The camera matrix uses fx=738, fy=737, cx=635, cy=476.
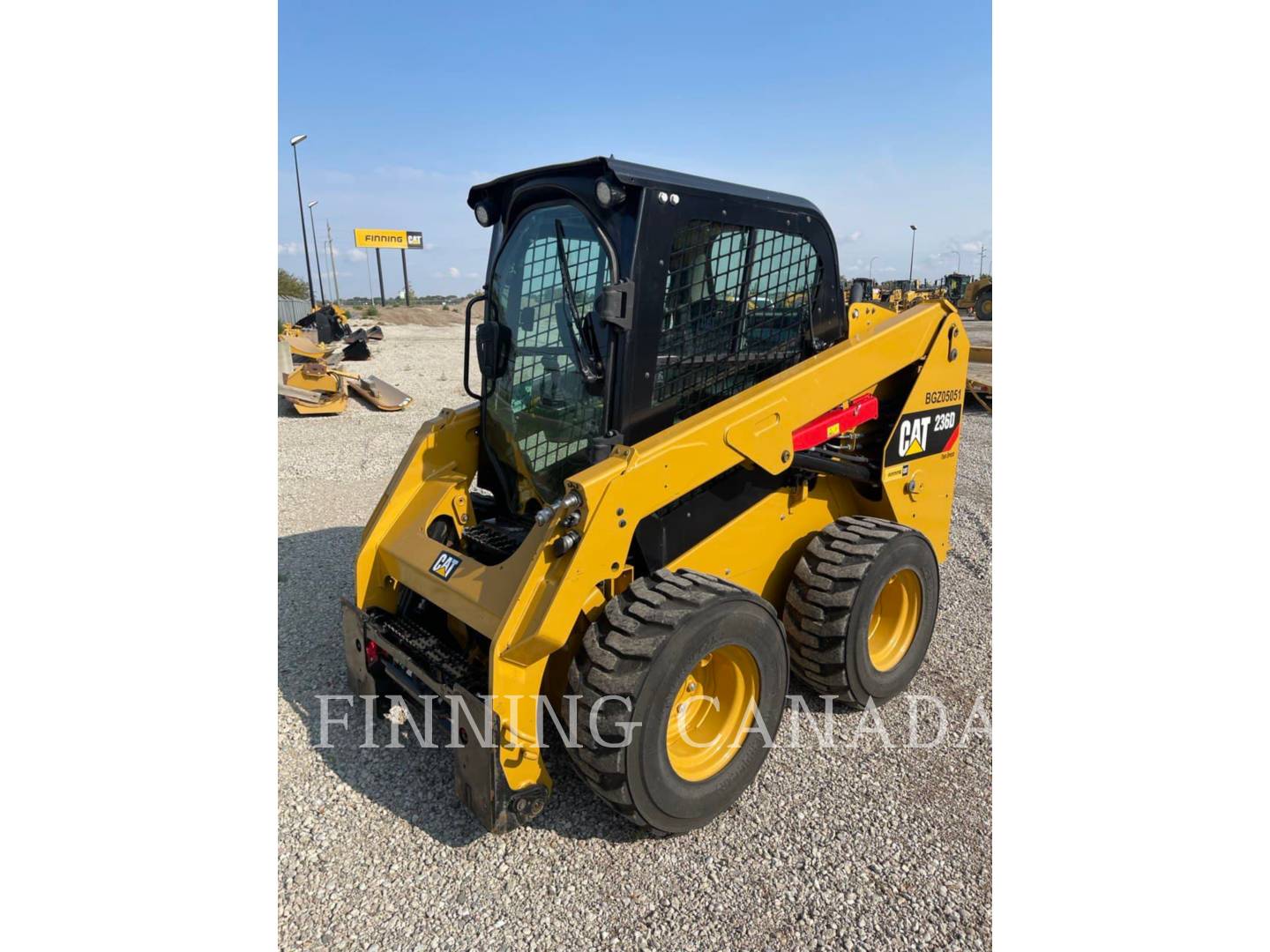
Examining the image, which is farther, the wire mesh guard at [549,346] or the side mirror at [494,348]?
the side mirror at [494,348]

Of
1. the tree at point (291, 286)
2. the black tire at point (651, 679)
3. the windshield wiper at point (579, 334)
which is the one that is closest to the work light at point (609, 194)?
the windshield wiper at point (579, 334)

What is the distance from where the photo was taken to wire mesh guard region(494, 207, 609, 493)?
3115 mm

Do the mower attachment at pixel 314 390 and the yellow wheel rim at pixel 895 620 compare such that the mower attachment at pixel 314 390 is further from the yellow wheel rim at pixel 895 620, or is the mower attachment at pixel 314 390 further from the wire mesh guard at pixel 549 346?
the yellow wheel rim at pixel 895 620

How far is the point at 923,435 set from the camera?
4.08 metres

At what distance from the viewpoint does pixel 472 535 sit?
3541 millimetres

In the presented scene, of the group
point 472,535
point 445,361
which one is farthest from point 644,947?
point 445,361

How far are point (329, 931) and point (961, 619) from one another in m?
3.70

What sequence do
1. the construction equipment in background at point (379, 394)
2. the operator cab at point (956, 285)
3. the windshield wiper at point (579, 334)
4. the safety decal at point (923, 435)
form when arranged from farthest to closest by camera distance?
the operator cab at point (956, 285) < the construction equipment in background at point (379, 394) < the safety decal at point (923, 435) < the windshield wiper at point (579, 334)

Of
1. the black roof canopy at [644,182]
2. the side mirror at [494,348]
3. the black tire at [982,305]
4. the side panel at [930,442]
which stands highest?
the black tire at [982,305]

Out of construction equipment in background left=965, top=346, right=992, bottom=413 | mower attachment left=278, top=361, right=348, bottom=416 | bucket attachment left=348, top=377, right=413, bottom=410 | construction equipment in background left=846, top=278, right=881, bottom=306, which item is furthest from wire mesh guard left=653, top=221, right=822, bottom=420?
bucket attachment left=348, top=377, right=413, bottom=410

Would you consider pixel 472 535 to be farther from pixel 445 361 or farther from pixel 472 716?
pixel 445 361

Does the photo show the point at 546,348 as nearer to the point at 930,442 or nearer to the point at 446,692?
the point at 446,692

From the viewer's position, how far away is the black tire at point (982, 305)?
91.2 ft

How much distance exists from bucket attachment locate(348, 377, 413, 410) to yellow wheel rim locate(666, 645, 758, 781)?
10.3 m
